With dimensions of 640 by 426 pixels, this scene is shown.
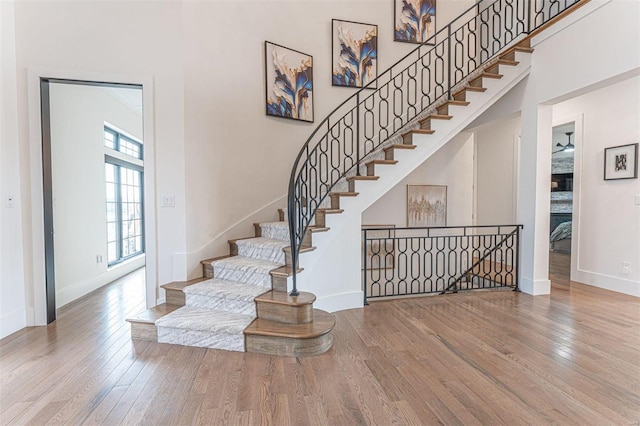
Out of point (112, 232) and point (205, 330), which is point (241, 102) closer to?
point (205, 330)

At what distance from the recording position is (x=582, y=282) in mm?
4598

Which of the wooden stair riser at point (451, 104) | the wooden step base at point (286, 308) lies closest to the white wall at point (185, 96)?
the wooden step base at point (286, 308)

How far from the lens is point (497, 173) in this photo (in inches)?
255

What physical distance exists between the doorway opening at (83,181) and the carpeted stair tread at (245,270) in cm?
113

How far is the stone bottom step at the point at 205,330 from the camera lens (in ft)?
8.45

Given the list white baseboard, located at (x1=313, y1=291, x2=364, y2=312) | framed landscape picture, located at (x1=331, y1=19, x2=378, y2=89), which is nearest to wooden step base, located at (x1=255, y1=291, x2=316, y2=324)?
white baseboard, located at (x1=313, y1=291, x2=364, y2=312)

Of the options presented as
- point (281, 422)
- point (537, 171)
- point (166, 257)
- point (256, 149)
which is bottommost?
point (281, 422)

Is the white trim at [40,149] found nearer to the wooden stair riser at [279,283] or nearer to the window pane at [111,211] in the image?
the wooden stair riser at [279,283]

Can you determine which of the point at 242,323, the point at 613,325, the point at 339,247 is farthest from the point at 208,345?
the point at 613,325

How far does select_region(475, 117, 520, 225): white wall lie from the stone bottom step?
18.8ft

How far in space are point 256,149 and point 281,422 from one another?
10.8 feet

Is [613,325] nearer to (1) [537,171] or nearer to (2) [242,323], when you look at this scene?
(1) [537,171]

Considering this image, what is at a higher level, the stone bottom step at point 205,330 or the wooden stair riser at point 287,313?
the wooden stair riser at point 287,313

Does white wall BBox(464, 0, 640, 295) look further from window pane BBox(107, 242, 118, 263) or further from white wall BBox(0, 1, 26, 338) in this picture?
window pane BBox(107, 242, 118, 263)
